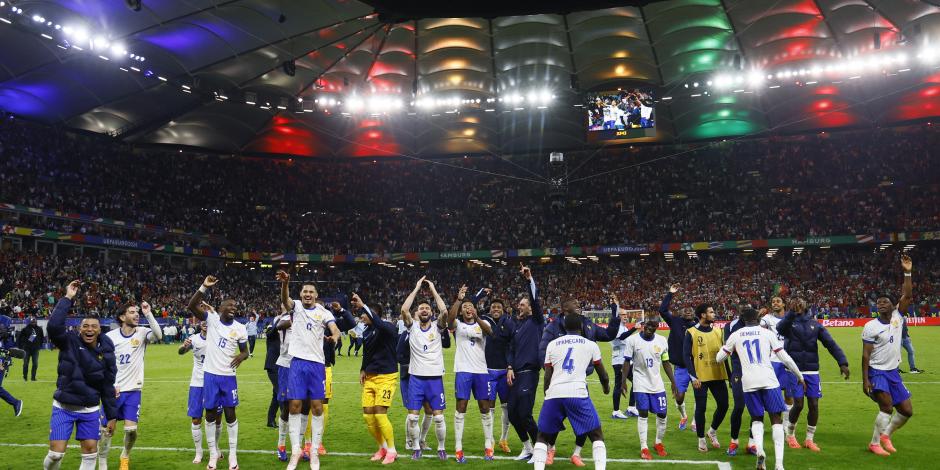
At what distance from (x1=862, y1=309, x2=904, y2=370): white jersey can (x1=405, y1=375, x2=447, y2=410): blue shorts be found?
20.7ft

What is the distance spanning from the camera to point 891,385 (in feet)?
31.3

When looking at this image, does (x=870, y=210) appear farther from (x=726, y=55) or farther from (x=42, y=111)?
(x=42, y=111)

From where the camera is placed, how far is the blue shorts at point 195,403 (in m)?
9.30

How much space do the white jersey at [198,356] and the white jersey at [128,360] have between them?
2.34 ft

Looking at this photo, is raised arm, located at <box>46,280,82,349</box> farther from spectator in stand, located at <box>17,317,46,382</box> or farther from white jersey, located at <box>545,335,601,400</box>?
spectator in stand, located at <box>17,317,46,382</box>

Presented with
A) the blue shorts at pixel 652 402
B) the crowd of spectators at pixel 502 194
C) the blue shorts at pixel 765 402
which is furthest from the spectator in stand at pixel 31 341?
the crowd of spectators at pixel 502 194

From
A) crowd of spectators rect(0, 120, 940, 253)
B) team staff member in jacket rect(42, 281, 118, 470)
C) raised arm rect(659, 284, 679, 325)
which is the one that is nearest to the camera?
team staff member in jacket rect(42, 281, 118, 470)

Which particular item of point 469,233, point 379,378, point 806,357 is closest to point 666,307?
point 806,357

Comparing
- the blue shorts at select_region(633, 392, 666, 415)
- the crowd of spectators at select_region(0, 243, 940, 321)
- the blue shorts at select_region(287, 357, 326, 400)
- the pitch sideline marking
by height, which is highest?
the crowd of spectators at select_region(0, 243, 940, 321)

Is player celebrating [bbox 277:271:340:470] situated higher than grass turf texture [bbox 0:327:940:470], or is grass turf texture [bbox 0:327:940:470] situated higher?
player celebrating [bbox 277:271:340:470]

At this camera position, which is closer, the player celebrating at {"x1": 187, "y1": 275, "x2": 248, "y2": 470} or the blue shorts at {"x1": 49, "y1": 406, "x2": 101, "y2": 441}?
the blue shorts at {"x1": 49, "y1": 406, "x2": 101, "y2": 441}

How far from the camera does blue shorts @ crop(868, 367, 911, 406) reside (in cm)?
948

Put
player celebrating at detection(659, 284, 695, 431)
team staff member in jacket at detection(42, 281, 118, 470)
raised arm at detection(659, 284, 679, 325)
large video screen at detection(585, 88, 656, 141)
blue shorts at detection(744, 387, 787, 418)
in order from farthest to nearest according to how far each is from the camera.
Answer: large video screen at detection(585, 88, 656, 141)
player celebrating at detection(659, 284, 695, 431)
raised arm at detection(659, 284, 679, 325)
blue shorts at detection(744, 387, 787, 418)
team staff member in jacket at detection(42, 281, 118, 470)

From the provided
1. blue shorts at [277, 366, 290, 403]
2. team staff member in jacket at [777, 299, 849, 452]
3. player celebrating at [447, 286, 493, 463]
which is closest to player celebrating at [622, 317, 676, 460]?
team staff member in jacket at [777, 299, 849, 452]
